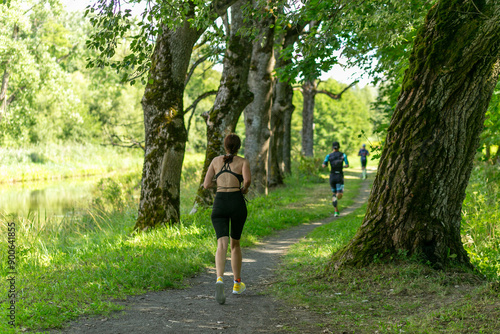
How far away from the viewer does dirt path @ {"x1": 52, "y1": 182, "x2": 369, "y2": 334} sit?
479 cm

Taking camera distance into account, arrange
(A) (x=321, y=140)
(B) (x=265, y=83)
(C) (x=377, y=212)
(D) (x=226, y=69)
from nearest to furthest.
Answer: (C) (x=377, y=212) → (D) (x=226, y=69) → (B) (x=265, y=83) → (A) (x=321, y=140)

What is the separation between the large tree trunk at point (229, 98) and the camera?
41.1 ft

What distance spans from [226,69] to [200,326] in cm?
907

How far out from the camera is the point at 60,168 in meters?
35.2

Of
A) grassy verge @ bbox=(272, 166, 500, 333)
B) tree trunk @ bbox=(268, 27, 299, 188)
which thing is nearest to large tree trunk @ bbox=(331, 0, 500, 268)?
grassy verge @ bbox=(272, 166, 500, 333)

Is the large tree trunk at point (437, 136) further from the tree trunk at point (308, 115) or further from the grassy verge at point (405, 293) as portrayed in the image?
the tree trunk at point (308, 115)

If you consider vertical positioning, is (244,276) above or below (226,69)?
below

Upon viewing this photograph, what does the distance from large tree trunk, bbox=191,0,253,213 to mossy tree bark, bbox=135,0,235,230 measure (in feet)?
8.93

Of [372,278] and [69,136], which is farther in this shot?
[69,136]

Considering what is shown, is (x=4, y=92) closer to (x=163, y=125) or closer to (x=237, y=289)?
(x=163, y=125)

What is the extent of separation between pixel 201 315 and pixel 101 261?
2.87 m

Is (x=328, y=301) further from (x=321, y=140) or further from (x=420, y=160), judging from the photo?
(x=321, y=140)

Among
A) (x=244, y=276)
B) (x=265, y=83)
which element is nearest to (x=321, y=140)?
(x=265, y=83)

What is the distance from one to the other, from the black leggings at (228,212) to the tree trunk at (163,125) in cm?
391
